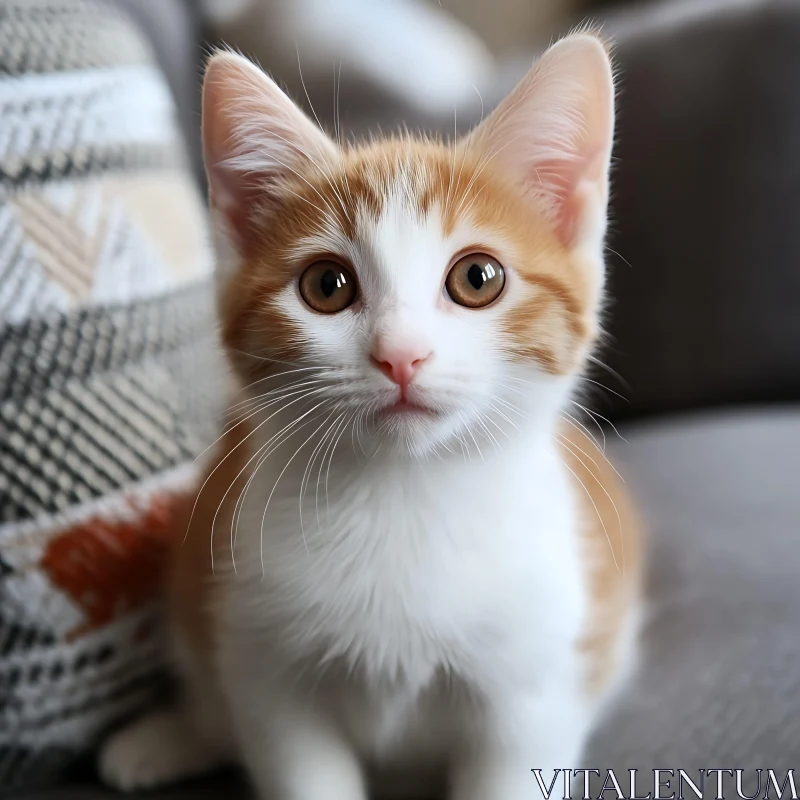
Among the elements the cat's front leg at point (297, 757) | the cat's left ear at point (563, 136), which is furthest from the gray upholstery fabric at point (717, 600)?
the cat's left ear at point (563, 136)

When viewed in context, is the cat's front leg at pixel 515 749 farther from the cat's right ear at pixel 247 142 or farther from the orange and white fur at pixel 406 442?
the cat's right ear at pixel 247 142

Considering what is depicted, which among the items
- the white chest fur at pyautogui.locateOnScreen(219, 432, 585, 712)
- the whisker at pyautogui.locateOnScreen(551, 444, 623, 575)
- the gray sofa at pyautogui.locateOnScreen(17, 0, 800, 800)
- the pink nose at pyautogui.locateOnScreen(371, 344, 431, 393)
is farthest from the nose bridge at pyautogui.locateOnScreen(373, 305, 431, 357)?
the gray sofa at pyautogui.locateOnScreen(17, 0, 800, 800)

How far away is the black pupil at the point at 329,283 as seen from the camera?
0.59 meters

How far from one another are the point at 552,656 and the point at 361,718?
159 millimetres

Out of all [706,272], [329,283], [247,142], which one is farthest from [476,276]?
[706,272]

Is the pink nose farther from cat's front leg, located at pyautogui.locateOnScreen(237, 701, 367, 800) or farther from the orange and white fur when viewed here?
cat's front leg, located at pyautogui.locateOnScreen(237, 701, 367, 800)

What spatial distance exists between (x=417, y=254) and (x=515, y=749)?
1.27 ft

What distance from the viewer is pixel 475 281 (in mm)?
586

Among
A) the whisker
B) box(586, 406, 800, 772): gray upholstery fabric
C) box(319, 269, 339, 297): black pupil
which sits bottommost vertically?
box(586, 406, 800, 772): gray upholstery fabric

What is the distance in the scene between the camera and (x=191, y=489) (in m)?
0.87

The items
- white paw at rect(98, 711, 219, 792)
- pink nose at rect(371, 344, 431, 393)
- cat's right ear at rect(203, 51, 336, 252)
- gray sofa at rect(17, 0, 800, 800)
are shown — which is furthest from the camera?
gray sofa at rect(17, 0, 800, 800)

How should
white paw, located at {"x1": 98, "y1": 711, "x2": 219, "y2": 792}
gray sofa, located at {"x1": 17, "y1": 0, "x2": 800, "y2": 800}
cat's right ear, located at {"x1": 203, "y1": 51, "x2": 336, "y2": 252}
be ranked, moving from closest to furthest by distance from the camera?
cat's right ear, located at {"x1": 203, "y1": 51, "x2": 336, "y2": 252} → white paw, located at {"x1": 98, "y1": 711, "x2": 219, "y2": 792} → gray sofa, located at {"x1": 17, "y1": 0, "x2": 800, "y2": 800}

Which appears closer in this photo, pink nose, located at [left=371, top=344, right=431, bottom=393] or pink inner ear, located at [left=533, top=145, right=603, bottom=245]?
pink nose, located at [left=371, top=344, right=431, bottom=393]

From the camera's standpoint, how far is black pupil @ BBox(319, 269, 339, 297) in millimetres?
590
